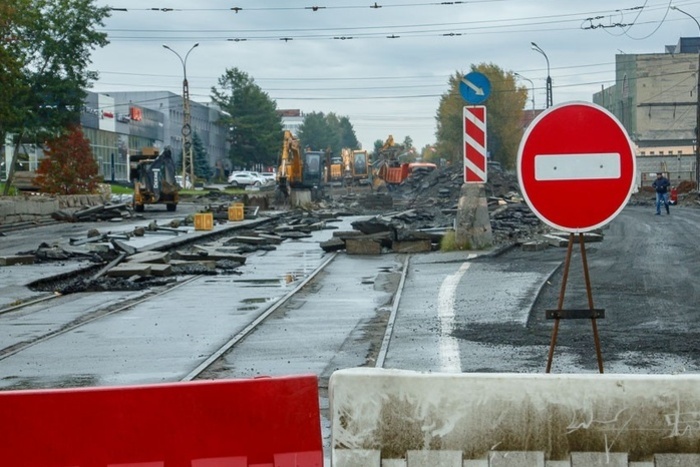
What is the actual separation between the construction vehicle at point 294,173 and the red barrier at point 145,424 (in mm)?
60930

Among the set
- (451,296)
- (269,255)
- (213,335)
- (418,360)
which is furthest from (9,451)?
(269,255)

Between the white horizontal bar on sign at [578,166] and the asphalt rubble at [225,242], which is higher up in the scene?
the white horizontal bar on sign at [578,166]

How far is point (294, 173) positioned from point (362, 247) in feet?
129

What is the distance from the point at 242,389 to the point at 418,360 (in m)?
6.11

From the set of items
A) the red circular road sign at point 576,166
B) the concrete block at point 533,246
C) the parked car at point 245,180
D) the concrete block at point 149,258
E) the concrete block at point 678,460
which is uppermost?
the red circular road sign at point 576,166

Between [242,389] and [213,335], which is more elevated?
[242,389]

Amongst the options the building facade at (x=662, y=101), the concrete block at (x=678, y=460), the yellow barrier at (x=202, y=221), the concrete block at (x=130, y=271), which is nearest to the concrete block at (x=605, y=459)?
the concrete block at (x=678, y=460)

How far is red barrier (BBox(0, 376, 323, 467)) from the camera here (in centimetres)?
484

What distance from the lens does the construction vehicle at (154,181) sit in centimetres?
5853

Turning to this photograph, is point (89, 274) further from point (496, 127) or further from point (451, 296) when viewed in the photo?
point (496, 127)

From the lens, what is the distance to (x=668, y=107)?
4456 inches

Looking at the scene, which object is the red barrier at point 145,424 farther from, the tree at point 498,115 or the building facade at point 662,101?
the building facade at point 662,101

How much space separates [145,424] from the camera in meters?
4.84

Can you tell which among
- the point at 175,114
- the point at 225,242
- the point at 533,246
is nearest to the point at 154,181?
the point at 225,242
